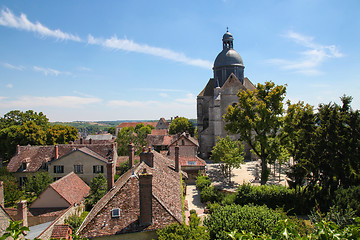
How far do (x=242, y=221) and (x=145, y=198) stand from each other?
20.0ft

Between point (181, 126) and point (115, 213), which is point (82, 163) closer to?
point (115, 213)

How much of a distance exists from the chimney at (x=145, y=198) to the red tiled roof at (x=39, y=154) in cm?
2357

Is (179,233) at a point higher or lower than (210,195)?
higher

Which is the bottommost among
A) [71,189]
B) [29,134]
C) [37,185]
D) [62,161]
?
[37,185]

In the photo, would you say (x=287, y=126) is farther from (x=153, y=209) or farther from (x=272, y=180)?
(x=153, y=209)

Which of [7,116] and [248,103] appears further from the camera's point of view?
[7,116]

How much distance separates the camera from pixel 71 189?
25031 millimetres

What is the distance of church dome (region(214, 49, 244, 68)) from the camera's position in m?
52.2

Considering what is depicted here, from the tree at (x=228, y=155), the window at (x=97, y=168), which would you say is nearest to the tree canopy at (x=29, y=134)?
the window at (x=97, y=168)

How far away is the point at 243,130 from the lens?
2866 cm

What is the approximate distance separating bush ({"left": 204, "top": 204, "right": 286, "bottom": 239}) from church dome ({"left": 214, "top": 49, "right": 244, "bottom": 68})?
41.7 meters

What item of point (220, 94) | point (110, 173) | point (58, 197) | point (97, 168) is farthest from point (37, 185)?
point (220, 94)

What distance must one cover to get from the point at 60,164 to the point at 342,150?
32.9 m

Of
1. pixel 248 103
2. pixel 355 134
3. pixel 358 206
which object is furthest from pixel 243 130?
pixel 358 206
